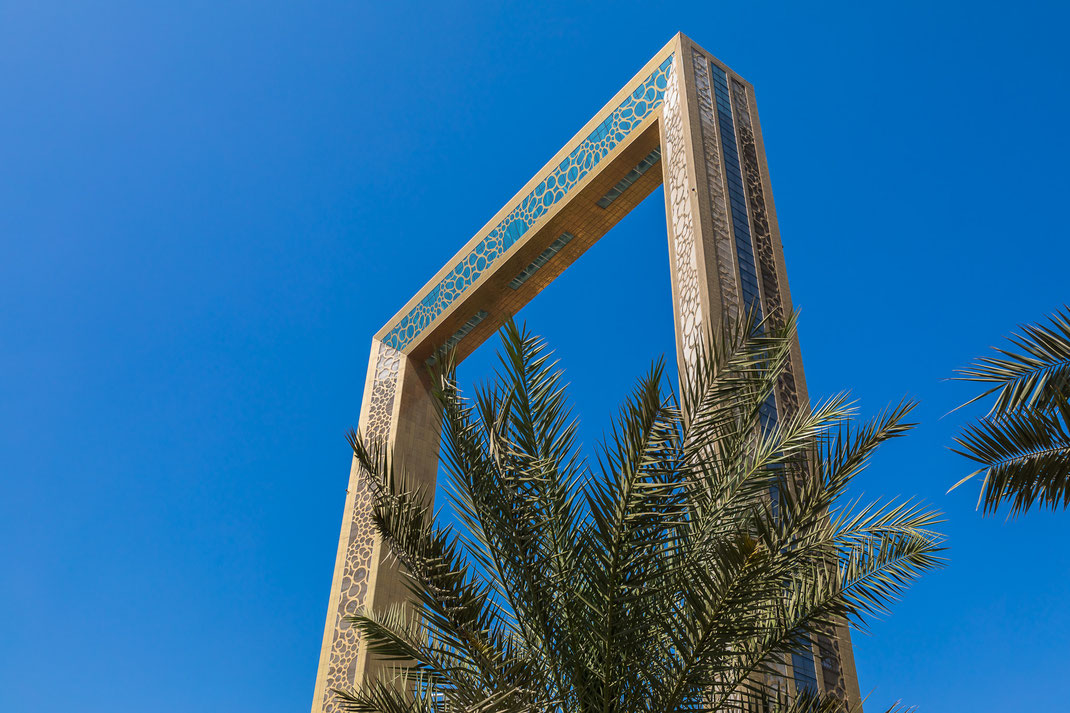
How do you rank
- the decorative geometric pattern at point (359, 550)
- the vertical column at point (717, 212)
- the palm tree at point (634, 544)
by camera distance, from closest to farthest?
the palm tree at point (634, 544) → the vertical column at point (717, 212) → the decorative geometric pattern at point (359, 550)

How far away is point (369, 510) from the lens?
27.2ft

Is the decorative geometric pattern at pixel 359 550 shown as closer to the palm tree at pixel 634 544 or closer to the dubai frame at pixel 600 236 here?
the dubai frame at pixel 600 236

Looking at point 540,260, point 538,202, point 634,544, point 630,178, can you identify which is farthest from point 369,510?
point 634,544

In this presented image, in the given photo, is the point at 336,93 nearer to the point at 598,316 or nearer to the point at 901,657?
the point at 598,316

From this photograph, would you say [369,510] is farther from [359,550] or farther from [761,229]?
[761,229]

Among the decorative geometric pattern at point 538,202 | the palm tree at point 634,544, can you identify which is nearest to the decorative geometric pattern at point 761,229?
the decorative geometric pattern at point 538,202

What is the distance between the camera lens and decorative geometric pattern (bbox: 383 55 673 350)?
690 centimetres

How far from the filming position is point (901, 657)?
6820mm

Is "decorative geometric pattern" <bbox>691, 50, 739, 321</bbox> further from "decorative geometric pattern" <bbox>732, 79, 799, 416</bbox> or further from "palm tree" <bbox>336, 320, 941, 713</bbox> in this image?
"palm tree" <bbox>336, 320, 941, 713</bbox>

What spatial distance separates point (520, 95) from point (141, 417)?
21.7ft

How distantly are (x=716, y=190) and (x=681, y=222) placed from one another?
1.03 ft

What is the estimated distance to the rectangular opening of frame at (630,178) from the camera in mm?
7000

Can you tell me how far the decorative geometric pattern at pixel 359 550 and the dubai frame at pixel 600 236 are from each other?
1 centimetres

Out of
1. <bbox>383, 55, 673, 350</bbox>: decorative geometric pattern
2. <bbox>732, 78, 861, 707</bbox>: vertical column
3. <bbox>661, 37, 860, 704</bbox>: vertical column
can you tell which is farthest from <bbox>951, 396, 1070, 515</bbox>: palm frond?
<bbox>383, 55, 673, 350</bbox>: decorative geometric pattern
